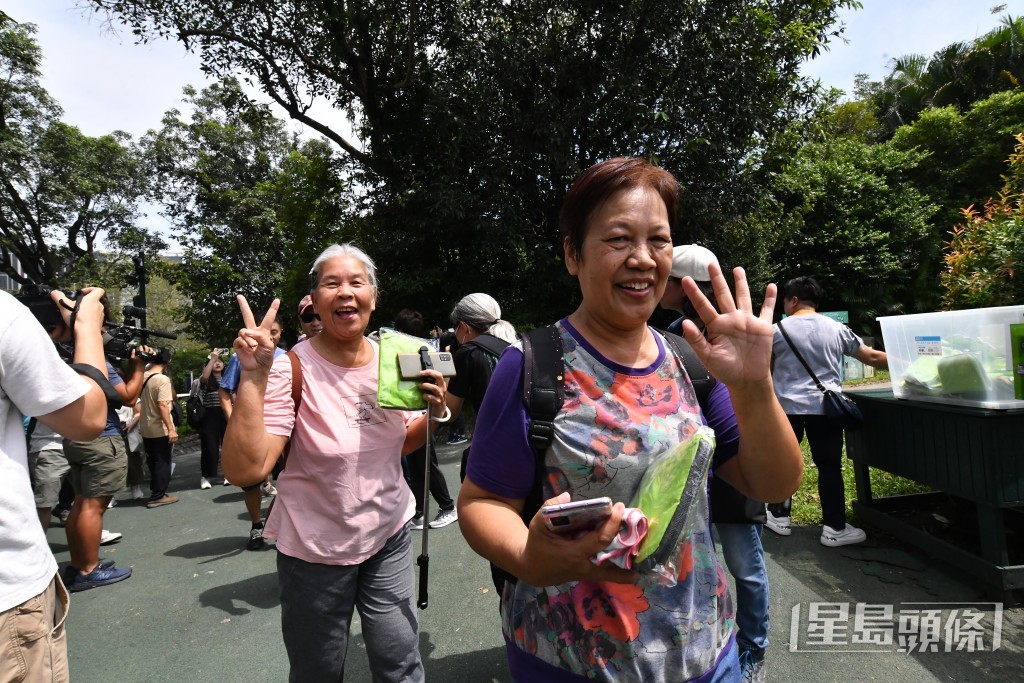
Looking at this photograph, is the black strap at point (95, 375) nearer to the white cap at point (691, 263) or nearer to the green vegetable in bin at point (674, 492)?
the green vegetable in bin at point (674, 492)

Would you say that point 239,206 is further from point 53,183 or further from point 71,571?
point 71,571

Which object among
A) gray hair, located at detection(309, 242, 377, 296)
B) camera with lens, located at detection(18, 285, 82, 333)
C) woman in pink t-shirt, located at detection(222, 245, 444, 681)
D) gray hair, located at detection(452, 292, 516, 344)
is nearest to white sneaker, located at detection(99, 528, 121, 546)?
camera with lens, located at detection(18, 285, 82, 333)

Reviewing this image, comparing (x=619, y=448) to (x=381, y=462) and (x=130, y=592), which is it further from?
(x=130, y=592)

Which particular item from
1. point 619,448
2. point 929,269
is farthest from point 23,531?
point 929,269

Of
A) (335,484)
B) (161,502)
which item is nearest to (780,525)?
(335,484)

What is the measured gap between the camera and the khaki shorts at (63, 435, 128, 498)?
15.0 ft

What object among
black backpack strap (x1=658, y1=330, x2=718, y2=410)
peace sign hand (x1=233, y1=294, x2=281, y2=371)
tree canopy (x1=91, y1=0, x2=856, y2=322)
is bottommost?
black backpack strap (x1=658, y1=330, x2=718, y2=410)

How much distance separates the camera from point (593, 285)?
54.3 inches

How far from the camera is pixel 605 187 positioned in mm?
1362

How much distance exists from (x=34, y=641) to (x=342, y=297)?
1368 mm

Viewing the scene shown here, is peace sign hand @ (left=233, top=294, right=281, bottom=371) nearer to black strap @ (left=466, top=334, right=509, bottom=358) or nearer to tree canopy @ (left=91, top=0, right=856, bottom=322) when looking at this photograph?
black strap @ (left=466, top=334, right=509, bottom=358)

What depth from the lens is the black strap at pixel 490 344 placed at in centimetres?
364

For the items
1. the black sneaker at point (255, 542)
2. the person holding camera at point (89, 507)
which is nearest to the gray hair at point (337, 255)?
the person holding camera at point (89, 507)

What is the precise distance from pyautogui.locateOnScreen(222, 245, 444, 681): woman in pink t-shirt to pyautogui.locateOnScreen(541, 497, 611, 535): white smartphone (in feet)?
4.34
